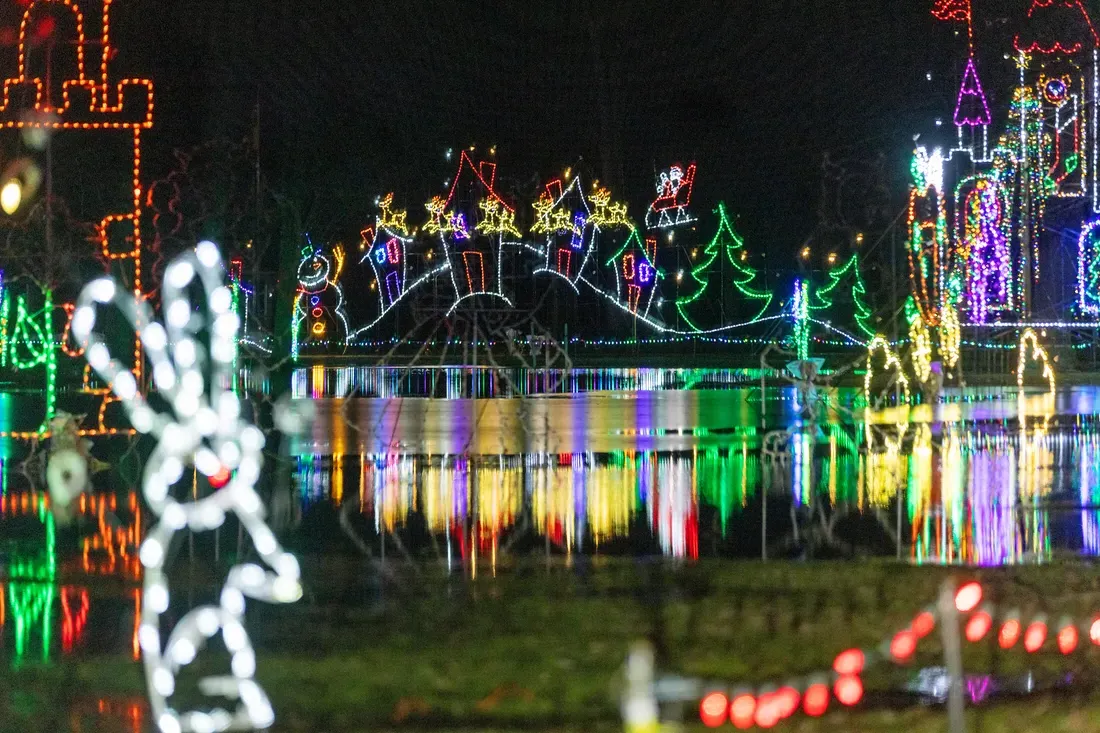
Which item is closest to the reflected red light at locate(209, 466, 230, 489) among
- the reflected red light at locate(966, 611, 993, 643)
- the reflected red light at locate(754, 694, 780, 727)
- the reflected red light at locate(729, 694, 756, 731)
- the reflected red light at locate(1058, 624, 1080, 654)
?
the reflected red light at locate(729, 694, 756, 731)

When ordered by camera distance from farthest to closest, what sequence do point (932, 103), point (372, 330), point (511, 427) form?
1. point (372, 330)
2. point (932, 103)
3. point (511, 427)

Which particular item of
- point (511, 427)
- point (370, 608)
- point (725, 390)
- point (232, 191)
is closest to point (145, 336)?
point (370, 608)

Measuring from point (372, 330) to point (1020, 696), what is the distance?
5938 centimetres

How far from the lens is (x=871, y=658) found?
7441mm

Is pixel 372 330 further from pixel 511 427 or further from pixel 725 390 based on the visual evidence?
pixel 511 427

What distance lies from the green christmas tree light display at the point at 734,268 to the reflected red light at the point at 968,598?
46.9 m

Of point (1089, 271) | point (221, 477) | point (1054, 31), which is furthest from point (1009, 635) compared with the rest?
point (1089, 271)

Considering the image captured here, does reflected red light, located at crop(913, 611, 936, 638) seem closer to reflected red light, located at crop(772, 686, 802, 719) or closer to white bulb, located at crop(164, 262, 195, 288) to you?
reflected red light, located at crop(772, 686, 802, 719)

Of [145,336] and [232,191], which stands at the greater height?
[232,191]

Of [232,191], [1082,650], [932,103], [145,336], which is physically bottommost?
[1082,650]

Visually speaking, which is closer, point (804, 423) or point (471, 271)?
point (804, 423)

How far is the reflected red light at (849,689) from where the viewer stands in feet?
23.7

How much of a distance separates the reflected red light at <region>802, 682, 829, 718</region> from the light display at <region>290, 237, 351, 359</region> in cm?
5052

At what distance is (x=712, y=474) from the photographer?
17.0m
